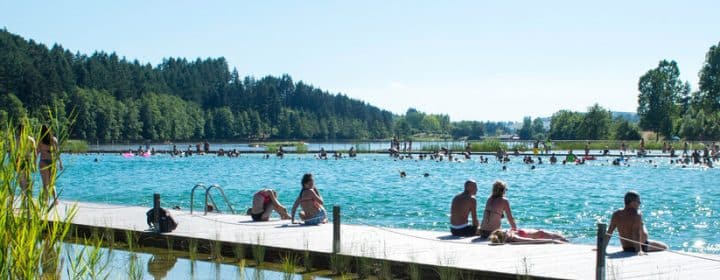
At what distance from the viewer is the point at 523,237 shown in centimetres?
1123

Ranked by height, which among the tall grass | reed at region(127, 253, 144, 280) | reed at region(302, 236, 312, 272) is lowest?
reed at region(302, 236, 312, 272)

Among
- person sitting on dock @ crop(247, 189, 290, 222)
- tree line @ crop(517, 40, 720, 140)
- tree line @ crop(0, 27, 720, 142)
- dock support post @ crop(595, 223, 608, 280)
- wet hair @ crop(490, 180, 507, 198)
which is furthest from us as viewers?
tree line @ crop(0, 27, 720, 142)

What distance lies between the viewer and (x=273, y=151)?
3221 inches

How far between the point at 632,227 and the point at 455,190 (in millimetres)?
24729

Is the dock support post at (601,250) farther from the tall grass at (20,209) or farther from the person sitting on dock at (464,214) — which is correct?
the tall grass at (20,209)

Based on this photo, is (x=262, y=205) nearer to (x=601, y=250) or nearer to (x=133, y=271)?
(x=133, y=271)

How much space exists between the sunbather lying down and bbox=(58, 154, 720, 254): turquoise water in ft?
2.10

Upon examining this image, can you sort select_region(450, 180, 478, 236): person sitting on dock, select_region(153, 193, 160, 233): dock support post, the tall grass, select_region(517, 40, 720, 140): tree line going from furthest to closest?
select_region(517, 40, 720, 140): tree line, select_region(153, 193, 160, 233): dock support post, select_region(450, 180, 478, 236): person sitting on dock, the tall grass

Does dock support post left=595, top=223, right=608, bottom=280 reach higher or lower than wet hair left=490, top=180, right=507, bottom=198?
lower

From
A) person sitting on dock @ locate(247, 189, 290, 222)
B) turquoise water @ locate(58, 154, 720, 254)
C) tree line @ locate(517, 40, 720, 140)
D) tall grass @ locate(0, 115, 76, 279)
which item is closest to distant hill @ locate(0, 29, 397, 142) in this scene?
turquoise water @ locate(58, 154, 720, 254)

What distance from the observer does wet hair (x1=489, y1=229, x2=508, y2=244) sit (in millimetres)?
10828

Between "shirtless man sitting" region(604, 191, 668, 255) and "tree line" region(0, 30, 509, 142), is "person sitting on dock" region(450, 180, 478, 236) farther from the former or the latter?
"tree line" region(0, 30, 509, 142)

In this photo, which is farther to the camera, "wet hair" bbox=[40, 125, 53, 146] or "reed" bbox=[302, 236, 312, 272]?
"reed" bbox=[302, 236, 312, 272]

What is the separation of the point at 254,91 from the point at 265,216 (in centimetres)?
17705
